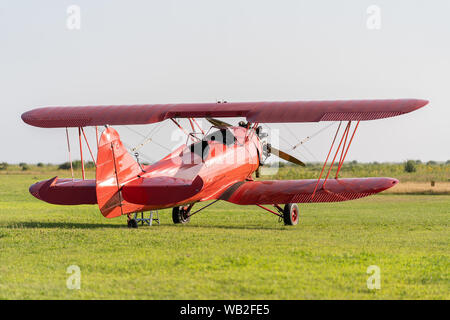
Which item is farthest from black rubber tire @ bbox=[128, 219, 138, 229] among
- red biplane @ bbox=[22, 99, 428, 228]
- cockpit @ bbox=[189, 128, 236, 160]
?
cockpit @ bbox=[189, 128, 236, 160]

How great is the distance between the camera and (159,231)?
13.9 m

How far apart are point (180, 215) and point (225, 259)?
6.96 meters

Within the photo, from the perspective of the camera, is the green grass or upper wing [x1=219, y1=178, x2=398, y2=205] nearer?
the green grass

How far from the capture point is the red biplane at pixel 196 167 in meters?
12.9

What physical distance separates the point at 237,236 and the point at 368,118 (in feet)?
12.4

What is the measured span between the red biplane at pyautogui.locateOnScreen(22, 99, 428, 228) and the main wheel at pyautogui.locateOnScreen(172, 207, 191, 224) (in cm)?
3

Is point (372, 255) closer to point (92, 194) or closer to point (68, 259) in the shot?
point (68, 259)

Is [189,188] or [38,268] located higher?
[189,188]

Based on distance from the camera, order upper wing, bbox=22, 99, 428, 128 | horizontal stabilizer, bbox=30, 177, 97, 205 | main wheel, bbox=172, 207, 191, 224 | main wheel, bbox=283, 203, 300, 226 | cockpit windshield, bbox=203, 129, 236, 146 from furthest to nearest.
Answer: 1. main wheel, bbox=172, 207, 191, 224
2. cockpit windshield, bbox=203, 129, 236, 146
3. main wheel, bbox=283, 203, 300, 226
4. horizontal stabilizer, bbox=30, 177, 97, 205
5. upper wing, bbox=22, 99, 428, 128

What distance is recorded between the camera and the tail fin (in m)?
12.5

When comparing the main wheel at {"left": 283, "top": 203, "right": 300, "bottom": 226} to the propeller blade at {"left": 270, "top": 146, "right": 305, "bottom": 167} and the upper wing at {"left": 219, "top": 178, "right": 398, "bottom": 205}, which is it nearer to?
the upper wing at {"left": 219, "top": 178, "right": 398, "bottom": 205}

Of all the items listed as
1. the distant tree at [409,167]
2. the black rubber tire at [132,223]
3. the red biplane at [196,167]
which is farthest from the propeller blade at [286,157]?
the distant tree at [409,167]

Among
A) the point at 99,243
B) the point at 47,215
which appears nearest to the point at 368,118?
the point at 99,243

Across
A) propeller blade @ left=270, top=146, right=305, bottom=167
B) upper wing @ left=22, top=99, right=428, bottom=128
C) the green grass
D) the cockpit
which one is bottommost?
the green grass
